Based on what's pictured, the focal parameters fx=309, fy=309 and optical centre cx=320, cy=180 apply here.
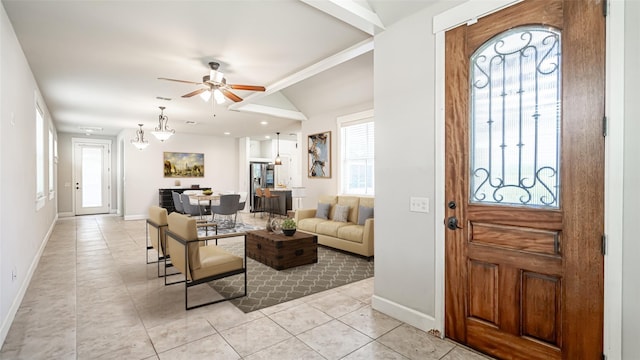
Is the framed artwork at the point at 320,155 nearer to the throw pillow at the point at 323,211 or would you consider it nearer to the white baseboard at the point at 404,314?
the throw pillow at the point at 323,211

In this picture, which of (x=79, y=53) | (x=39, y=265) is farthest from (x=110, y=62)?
(x=39, y=265)

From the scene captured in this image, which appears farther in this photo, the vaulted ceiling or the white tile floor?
the vaulted ceiling

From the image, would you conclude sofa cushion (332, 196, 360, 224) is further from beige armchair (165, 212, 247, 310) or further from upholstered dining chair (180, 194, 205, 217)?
upholstered dining chair (180, 194, 205, 217)

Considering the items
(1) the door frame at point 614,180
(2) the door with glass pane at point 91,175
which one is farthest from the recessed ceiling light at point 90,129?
(1) the door frame at point 614,180

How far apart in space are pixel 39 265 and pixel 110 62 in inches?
119

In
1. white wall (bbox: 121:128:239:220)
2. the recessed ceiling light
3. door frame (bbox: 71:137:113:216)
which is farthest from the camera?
door frame (bbox: 71:137:113:216)

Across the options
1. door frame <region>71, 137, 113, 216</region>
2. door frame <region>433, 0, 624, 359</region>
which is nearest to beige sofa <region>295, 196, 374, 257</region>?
door frame <region>433, 0, 624, 359</region>

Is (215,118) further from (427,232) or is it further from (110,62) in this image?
(427,232)

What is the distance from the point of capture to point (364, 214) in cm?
524

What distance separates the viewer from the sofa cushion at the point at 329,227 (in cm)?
527

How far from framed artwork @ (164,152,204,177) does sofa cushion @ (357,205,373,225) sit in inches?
277

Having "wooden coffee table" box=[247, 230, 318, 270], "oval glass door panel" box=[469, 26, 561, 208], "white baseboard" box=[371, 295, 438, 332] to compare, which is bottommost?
"white baseboard" box=[371, 295, 438, 332]

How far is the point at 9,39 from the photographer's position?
9.52ft

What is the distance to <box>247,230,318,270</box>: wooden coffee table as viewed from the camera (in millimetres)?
4242
